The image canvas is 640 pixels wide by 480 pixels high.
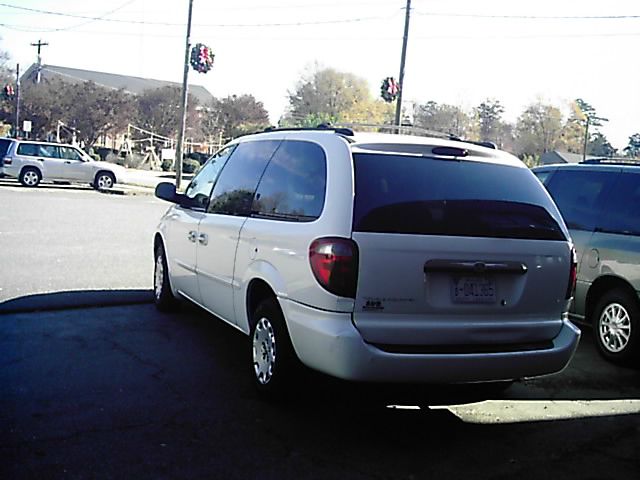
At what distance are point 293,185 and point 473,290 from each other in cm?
141

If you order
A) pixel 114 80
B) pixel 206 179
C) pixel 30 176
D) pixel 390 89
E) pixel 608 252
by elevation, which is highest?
pixel 114 80

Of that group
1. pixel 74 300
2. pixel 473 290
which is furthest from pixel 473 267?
pixel 74 300

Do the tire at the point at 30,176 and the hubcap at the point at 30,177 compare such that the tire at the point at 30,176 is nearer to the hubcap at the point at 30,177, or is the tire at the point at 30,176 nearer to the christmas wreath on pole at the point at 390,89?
the hubcap at the point at 30,177

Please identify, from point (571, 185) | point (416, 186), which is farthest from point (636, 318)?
point (416, 186)

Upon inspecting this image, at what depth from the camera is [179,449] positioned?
3984 millimetres

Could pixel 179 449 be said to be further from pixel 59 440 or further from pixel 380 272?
pixel 380 272

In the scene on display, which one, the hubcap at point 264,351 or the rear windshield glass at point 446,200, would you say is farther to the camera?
the hubcap at point 264,351

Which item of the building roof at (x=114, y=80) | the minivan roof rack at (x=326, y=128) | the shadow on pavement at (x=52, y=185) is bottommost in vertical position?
the shadow on pavement at (x=52, y=185)

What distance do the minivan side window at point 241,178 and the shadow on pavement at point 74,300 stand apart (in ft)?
7.39

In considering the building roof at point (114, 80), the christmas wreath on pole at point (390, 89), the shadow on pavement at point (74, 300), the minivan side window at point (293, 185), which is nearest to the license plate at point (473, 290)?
the minivan side window at point (293, 185)

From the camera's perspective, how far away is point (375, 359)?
13.1 ft

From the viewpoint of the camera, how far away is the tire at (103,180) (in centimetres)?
2742

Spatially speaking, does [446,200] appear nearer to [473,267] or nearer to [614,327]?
[473,267]

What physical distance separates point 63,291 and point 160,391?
355 cm
